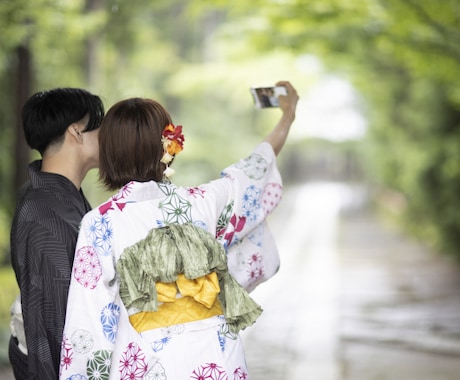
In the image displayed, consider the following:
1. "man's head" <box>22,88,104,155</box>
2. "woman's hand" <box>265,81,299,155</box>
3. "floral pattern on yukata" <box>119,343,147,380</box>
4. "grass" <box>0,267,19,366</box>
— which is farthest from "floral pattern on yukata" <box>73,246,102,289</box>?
"grass" <box>0,267,19,366</box>

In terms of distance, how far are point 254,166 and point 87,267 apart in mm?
833

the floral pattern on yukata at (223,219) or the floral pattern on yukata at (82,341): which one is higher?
the floral pattern on yukata at (223,219)

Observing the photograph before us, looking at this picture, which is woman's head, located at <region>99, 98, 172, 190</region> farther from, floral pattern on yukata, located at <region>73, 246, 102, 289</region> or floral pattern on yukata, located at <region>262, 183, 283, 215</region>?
floral pattern on yukata, located at <region>262, 183, 283, 215</region>

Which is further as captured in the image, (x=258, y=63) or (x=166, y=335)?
(x=258, y=63)

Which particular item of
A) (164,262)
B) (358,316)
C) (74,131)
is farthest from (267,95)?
(358,316)

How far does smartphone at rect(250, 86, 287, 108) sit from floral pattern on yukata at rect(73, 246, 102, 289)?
109cm

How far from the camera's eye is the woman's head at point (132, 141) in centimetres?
250

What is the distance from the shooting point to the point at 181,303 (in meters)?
2.54

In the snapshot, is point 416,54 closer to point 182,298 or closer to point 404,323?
point 404,323

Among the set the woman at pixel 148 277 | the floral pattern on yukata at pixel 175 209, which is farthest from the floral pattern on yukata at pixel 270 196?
the floral pattern on yukata at pixel 175 209

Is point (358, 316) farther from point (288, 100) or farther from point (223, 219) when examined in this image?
point (223, 219)

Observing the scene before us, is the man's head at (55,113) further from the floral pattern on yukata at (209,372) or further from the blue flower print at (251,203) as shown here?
the floral pattern on yukata at (209,372)

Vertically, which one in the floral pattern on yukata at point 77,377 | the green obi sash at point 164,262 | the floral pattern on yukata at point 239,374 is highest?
the green obi sash at point 164,262

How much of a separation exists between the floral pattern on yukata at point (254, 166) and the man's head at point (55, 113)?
0.60 m
